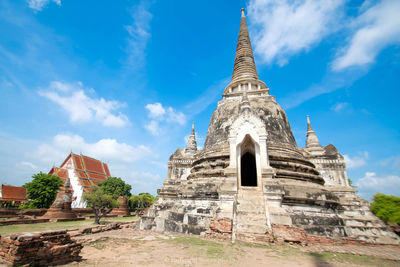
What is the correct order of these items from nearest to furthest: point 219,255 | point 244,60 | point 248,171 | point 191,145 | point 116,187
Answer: point 219,255 < point 248,171 < point 244,60 < point 191,145 < point 116,187

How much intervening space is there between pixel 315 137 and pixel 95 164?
39.1 m

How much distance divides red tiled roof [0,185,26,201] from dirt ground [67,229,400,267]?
30.8 meters

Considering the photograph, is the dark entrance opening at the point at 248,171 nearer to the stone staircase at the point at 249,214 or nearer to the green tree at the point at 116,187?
the stone staircase at the point at 249,214

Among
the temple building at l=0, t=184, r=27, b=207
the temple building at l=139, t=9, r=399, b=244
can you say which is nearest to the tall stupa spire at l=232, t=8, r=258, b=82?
the temple building at l=139, t=9, r=399, b=244

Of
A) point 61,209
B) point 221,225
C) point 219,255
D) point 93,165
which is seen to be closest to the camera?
point 219,255

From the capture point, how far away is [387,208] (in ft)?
35.1

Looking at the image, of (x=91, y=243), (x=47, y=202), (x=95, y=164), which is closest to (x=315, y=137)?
(x=91, y=243)

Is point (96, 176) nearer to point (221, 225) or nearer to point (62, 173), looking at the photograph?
point (62, 173)

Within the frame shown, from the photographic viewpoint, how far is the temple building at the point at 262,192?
6.69 m

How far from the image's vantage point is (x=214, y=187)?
A: 7.98 metres

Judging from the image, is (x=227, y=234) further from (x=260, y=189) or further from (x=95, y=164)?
(x=95, y=164)

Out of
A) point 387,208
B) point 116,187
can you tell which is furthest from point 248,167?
point 116,187

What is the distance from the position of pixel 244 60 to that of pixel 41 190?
25822 mm

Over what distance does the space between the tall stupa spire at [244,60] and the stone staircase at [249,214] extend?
333 inches
